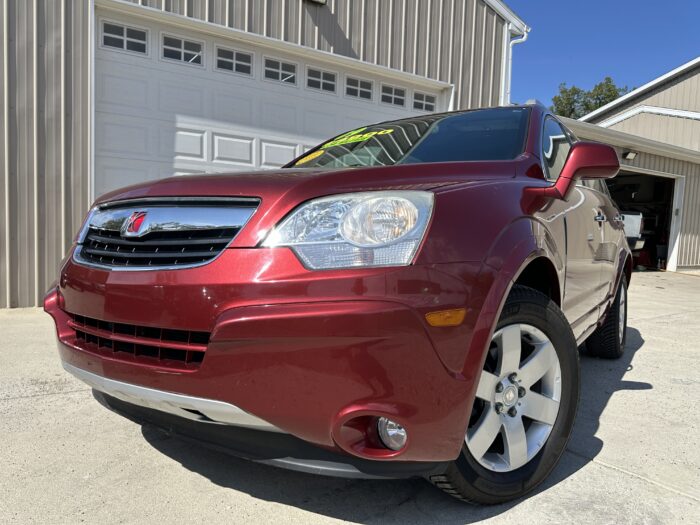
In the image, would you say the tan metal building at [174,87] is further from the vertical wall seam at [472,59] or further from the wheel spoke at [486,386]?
the wheel spoke at [486,386]

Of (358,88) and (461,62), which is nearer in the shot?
(358,88)

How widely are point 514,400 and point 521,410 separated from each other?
65 millimetres

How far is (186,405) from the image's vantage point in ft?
5.38

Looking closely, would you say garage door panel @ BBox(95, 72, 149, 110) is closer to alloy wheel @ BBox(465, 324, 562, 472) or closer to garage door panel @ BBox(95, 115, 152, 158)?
garage door panel @ BBox(95, 115, 152, 158)

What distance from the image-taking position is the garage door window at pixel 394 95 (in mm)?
7953

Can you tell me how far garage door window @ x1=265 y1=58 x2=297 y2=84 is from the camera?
22.6 ft

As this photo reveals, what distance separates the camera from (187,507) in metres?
1.93

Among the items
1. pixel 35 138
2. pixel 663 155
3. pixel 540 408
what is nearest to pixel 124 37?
pixel 35 138

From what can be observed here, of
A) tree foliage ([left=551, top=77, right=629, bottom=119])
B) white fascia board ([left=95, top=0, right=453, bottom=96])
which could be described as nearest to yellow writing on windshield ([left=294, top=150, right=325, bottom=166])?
white fascia board ([left=95, top=0, right=453, bottom=96])

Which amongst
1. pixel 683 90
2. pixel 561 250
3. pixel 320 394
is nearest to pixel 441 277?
pixel 320 394

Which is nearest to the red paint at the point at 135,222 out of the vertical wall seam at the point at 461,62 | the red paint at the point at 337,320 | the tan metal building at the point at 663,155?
the red paint at the point at 337,320

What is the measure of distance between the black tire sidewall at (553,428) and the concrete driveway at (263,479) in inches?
3.5

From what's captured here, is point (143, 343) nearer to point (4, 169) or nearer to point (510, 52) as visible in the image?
point (4, 169)

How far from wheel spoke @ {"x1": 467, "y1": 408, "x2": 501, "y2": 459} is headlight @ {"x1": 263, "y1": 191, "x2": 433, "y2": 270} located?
0.67m
